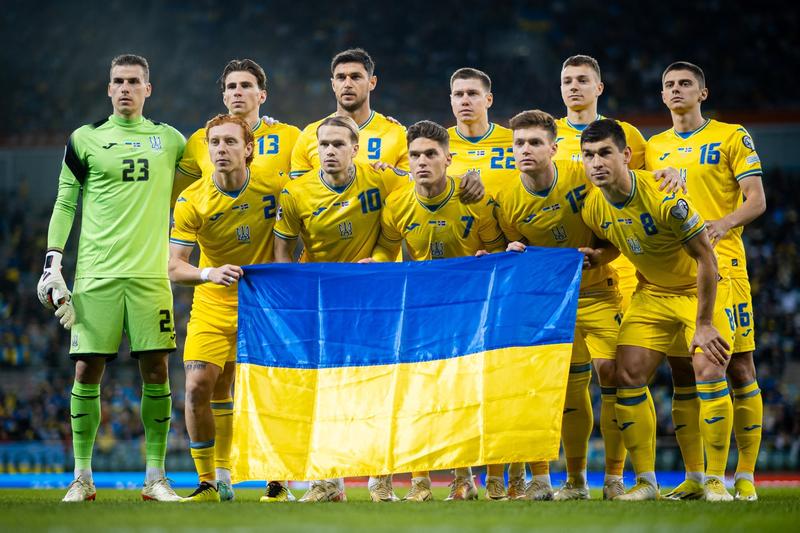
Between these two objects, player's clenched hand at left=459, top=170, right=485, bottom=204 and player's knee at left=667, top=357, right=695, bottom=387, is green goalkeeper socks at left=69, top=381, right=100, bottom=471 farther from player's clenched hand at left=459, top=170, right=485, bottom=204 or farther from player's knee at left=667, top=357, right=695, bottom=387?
player's knee at left=667, top=357, right=695, bottom=387

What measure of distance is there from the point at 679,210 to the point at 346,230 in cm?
231

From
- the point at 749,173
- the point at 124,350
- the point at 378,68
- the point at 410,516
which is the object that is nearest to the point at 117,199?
the point at 410,516

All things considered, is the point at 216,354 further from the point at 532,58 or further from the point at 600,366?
the point at 532,58

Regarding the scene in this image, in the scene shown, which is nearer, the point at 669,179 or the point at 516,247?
the point at 669,179

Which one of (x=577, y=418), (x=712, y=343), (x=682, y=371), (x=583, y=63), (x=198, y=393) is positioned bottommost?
(x=577, y=418)

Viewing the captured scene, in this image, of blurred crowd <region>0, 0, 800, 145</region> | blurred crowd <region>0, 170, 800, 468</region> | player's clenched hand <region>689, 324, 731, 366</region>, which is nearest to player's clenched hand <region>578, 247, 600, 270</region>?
player's clenched hand <region>689, 324, 731, 366</region>

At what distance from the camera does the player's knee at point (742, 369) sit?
7270 mm

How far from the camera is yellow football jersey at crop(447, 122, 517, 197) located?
7625mm

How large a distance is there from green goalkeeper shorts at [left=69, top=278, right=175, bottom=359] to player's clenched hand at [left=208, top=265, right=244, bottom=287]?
0.42 meters

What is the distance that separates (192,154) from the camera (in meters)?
7.41

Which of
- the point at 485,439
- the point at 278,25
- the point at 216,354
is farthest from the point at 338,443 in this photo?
the point at 278,25

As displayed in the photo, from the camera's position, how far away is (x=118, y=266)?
685cm

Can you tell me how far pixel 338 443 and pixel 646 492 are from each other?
2.02 m

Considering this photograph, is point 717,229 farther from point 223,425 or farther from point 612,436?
point 223,425
